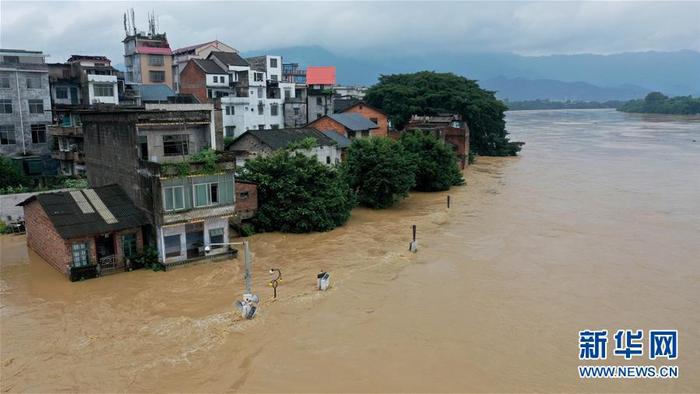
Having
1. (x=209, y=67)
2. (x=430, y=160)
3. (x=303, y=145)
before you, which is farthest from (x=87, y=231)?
(x=209, y=67)

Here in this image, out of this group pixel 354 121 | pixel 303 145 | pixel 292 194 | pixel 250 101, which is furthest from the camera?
pixel 354 121

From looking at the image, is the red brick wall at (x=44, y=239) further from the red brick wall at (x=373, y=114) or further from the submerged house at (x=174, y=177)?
the red brick wall at (x=373, y=114)

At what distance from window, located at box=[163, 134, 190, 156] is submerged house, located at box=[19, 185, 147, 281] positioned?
94.6 inches

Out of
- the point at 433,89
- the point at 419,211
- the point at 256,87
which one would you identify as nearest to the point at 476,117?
the point at 433,89

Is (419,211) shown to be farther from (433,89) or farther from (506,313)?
(433,89)

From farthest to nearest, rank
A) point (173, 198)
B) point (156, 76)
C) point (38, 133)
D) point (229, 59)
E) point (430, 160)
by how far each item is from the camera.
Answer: point (156, 76) < point (229, 59) < point (430, 160) < point (38, 133) < point (173, 198)

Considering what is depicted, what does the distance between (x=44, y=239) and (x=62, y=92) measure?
1966cm

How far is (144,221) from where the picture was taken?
20016mm

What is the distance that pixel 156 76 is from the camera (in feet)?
170

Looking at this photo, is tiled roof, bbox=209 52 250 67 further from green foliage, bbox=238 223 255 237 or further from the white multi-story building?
green foliage, bbox=238 223 255 237

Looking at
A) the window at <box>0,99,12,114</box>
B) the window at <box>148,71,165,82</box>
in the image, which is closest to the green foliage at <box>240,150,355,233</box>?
the window at <box>0,99,12,114</box>

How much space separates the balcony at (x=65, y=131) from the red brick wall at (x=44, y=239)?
10000mm

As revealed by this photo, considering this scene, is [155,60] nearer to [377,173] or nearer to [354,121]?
[354,121]

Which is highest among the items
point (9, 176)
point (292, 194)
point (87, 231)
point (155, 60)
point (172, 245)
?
A: point (155, 60)
